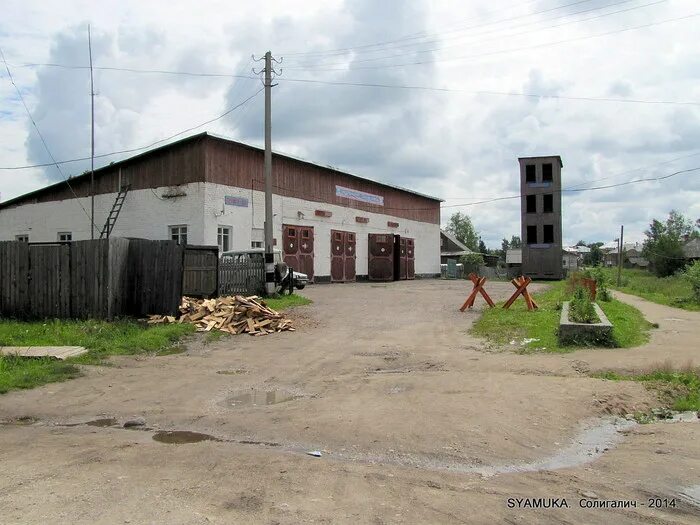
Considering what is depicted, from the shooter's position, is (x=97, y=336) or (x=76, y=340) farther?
(x=97, y=336)

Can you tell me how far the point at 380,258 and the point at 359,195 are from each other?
4563mm

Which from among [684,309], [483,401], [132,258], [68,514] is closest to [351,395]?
[483,401]

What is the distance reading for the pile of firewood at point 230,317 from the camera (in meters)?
13.9

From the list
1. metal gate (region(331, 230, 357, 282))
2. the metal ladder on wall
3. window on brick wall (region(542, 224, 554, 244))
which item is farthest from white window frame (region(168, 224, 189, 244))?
window on brick wall (region(542, 224, 554, 244))

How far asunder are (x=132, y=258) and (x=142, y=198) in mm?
14642

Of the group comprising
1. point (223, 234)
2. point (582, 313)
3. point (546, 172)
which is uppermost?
point (546, 172)

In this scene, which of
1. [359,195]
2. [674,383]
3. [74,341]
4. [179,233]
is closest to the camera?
[674,383]

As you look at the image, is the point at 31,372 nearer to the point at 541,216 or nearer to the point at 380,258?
the point at 380,258

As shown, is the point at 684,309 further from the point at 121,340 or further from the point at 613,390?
the point at 121,340

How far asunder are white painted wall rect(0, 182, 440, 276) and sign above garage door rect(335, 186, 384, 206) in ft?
2.87

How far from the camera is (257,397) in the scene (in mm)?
7898

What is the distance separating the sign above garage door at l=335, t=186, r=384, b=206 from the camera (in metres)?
36.1

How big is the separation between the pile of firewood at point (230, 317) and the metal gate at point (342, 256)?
1946 centimetres

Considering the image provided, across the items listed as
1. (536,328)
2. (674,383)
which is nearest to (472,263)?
(536,328)
